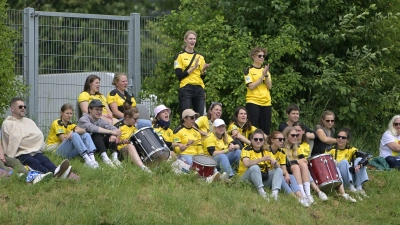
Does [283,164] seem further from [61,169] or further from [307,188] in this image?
[61,169]

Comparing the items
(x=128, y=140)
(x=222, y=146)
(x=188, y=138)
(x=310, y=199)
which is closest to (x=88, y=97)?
(x=128, y=140)

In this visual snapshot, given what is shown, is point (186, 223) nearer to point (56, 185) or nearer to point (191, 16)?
point (56, 185)

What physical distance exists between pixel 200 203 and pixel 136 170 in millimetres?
1158

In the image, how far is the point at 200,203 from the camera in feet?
46.2

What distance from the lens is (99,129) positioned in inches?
600

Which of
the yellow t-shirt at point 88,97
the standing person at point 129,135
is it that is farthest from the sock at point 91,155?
the yellow t-shirt at point 88,97

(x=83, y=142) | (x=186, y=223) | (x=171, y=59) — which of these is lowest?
(x=186, y=223)

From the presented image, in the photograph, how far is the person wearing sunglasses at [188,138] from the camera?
620 inches

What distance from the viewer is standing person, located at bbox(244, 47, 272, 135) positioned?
672 inches

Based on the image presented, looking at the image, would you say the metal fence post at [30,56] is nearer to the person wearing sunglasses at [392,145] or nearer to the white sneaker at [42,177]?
the white sneaker at [42,177]

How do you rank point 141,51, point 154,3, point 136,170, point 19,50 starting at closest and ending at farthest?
1. point 136,170
2. point 19,50
3. point 141,51
4. point 154,3

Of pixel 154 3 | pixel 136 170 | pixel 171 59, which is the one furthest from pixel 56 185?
pixel 154 3

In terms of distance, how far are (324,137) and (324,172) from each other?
1094 millimetres

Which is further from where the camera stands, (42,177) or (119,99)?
(119,99)
